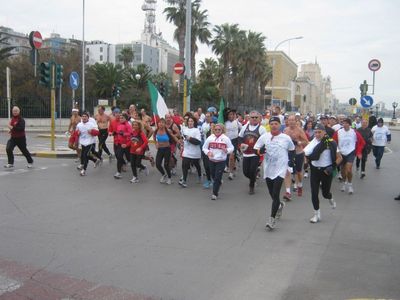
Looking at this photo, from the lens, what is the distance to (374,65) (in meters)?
20.0

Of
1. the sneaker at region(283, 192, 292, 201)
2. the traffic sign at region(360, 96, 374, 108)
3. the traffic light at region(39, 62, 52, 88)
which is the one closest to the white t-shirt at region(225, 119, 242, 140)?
the sneaker at region(283, 192, 292, 201)

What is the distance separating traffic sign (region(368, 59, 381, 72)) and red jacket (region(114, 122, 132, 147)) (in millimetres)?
12612

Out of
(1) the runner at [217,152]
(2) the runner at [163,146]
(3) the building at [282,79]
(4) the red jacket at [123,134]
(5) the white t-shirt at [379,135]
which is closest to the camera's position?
(1) the runner at [217,152]

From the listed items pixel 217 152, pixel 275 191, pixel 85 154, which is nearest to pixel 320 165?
pixel 275 191

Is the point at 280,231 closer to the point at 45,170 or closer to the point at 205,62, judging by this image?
the point at 45,170

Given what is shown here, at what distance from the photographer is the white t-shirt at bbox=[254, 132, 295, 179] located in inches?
284

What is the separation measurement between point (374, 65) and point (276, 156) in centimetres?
1462

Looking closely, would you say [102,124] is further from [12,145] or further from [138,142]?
[138,142]

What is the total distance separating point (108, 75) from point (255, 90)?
73.9ft

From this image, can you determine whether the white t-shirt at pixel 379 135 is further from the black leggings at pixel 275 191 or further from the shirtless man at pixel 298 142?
the black leggings at pixel 275 191

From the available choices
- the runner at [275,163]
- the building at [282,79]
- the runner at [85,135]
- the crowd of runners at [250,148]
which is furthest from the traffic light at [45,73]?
the building at [282,79]

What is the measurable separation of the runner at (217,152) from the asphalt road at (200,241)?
374 millimetres

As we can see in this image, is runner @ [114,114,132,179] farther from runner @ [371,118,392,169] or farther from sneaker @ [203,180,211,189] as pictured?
runner @ [371,118,392,169]

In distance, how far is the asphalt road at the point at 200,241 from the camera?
4742mm
